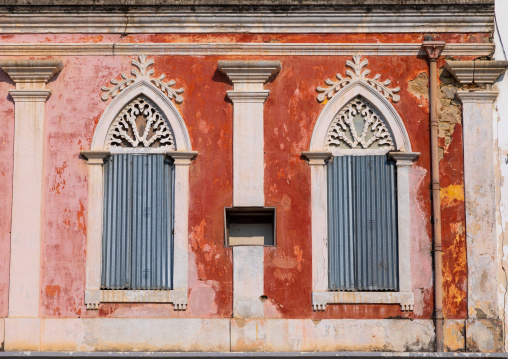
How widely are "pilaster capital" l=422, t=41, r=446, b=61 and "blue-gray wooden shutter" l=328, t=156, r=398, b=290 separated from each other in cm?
152

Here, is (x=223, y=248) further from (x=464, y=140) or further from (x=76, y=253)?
(x=464, y=140)

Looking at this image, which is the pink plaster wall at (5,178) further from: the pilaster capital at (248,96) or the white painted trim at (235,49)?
the pilaster capital at (248,96)

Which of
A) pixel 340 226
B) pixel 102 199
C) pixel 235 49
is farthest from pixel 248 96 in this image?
pixel 102 199

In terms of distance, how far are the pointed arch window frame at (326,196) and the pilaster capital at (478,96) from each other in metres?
0.90

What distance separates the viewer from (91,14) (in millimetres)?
14672

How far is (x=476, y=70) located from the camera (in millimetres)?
14492

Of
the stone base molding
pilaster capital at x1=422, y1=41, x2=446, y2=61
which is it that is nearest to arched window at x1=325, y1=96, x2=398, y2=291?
the stone base molding

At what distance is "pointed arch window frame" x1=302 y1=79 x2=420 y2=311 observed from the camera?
46.3 ft

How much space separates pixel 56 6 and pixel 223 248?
399 centimetres

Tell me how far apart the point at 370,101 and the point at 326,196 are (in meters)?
1.42

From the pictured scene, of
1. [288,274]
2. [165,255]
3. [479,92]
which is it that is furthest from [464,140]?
[165,255]

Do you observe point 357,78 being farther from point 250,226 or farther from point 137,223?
point 137,223

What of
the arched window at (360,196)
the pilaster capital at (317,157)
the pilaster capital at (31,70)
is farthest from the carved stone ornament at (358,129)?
the pilaster capital at (31,70)

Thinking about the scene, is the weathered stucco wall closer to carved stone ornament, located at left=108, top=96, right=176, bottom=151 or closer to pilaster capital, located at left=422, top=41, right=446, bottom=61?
pilaster capital, located at left=422, top=41, right=446, bottom=61
